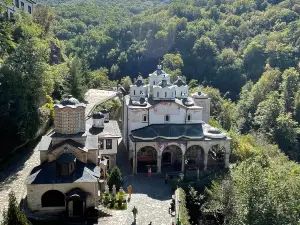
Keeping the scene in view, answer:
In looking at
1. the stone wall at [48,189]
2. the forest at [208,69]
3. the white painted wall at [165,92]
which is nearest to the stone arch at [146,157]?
the white painted wall at [165,92]

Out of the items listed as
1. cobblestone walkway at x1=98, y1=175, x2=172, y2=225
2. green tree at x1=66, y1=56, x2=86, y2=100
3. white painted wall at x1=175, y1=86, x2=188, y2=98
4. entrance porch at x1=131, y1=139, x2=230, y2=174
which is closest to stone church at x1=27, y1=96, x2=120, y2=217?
cobblestone walkway at x1=98, y1=175, x2=172, y2=225

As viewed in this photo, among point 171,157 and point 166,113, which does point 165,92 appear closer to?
point 166,113

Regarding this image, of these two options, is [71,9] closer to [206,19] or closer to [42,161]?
[206,19]

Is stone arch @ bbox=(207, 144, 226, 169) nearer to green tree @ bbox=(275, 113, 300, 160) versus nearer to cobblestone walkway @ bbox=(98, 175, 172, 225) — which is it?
cobblestone walkway @ bbox=(98, 175, 172, 225)

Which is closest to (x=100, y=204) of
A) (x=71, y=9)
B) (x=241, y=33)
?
(x=241, y=33)

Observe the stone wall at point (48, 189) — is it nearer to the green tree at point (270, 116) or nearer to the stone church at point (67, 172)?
the stone church at point (67, 172)

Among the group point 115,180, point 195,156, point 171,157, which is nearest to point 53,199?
point 115,180

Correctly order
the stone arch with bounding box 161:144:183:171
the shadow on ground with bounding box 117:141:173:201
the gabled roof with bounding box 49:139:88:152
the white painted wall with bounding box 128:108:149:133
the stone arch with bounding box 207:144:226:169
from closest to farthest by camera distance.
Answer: the gabled roof with bounding box 49:139:88:152 → the shadow on ground with bounding box 117:141:173:201 → the white painted wall with bounding box 128:108:149:133 → the stone arch with bounding box 207:144:226:169 → the stone arch with bounding box 161:144:183:171
